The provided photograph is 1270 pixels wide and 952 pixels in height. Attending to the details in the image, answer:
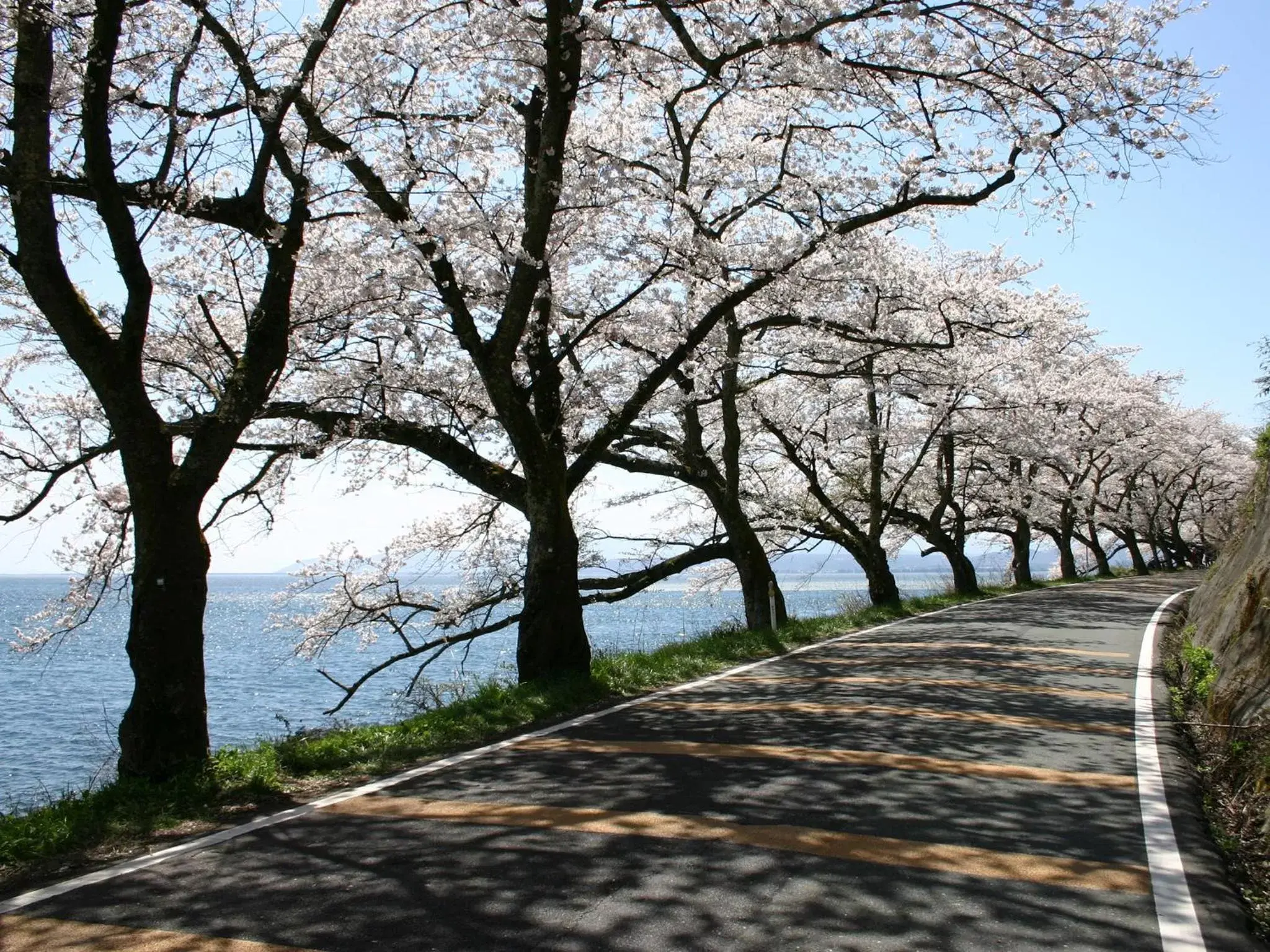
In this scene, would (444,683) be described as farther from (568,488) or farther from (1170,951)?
(1170,951)

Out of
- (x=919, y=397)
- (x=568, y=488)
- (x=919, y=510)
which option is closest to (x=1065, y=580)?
(x=919, y=510)

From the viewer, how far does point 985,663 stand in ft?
Answer: 38.6

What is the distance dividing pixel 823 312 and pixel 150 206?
454 inches

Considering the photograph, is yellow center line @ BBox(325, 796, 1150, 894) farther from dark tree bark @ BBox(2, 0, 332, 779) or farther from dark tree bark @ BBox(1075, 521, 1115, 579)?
dark tree bark @ BBox(1075, 521, 1115, 579)

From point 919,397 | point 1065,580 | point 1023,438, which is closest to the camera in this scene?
point 919,397

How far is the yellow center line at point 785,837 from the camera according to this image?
14.4ft

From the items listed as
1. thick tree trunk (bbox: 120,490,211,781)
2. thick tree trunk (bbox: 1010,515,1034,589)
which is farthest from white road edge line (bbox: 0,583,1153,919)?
thick tree trunk (bbox: 1010,515,1034,589)

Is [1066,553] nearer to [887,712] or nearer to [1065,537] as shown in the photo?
[1065,537]

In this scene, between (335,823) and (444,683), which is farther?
(444,683)

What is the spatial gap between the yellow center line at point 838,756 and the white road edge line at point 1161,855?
27 cm

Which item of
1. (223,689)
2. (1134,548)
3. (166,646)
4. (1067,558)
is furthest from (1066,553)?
(166,646)

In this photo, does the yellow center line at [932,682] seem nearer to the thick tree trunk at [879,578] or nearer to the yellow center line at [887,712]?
the yellow center line at [887,712]

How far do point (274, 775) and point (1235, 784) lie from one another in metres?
6.49

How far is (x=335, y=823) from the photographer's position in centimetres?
543
